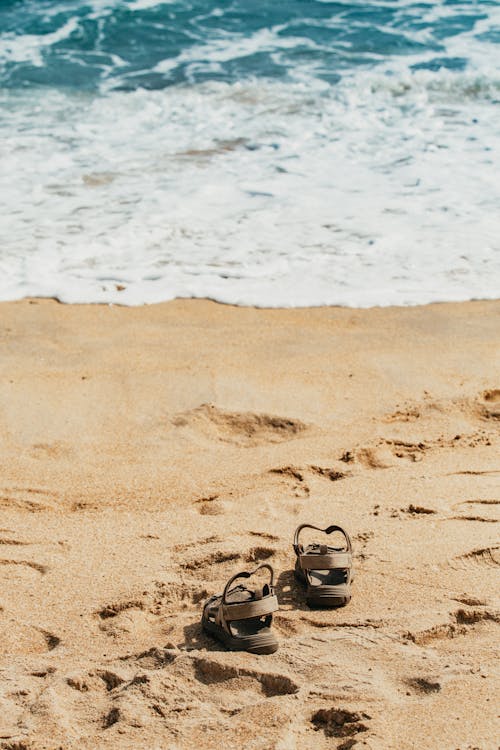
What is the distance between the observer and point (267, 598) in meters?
2.31

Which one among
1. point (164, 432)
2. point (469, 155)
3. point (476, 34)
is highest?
point (476, 34)

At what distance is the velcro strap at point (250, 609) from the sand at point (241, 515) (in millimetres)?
103

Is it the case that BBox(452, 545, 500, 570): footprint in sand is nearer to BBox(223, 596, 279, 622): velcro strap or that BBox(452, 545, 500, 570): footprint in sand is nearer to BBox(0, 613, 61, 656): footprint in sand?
BBox(223, 596, 279, 622): velcro strap

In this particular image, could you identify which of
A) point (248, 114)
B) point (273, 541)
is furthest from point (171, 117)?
point (273, 541)

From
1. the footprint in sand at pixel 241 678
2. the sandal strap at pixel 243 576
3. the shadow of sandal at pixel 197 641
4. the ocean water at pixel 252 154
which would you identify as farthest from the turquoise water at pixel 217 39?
the footprint in sand at pixel 241 678

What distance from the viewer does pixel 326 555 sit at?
248cm

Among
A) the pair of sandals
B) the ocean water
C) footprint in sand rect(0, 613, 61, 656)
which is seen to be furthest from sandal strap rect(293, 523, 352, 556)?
the ocean water

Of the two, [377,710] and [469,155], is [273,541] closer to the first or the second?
[377,710]

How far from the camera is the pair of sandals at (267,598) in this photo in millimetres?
2256

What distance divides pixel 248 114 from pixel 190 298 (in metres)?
4.27

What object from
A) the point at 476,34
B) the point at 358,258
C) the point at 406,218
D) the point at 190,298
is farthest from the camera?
the point at 476,34

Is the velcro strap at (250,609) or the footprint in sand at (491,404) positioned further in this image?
the footprint in sand at (491,404)

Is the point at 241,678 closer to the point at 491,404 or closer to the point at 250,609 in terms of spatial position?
the point at 250,609

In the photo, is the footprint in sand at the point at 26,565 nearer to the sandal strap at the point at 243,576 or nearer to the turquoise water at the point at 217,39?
the sandal strap at the point at 243,576
